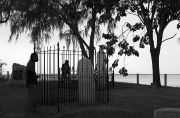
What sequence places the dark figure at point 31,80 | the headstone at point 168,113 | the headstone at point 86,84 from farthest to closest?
the headstone at point 86,84 < the dark figure at point 31,80 < the headstone at point 168,113

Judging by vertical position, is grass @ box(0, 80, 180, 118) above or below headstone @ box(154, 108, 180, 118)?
below

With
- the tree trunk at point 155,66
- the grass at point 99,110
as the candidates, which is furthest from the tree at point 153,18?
the grass at point 99,110

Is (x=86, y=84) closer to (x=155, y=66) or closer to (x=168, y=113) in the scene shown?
(x=168, y=113)

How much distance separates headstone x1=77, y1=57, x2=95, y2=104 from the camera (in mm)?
12438

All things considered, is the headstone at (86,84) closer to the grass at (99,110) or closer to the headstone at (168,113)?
the grass at (99,110)

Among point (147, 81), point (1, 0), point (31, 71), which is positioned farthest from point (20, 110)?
point (147, 81)

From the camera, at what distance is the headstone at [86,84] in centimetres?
1244

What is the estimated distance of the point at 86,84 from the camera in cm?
1245

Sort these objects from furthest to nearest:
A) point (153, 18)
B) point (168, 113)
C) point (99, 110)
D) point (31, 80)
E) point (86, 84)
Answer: point (153, 18), point (86, 84), point (99, 110), point (31, 80), point (168, 113)

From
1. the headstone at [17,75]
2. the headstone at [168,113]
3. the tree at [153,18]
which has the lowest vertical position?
the headstone at [168,113]

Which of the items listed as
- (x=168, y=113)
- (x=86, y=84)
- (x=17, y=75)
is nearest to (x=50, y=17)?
(x=17, y=75)

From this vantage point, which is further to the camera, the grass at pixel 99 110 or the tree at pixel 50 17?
the tree at pixel 50 17

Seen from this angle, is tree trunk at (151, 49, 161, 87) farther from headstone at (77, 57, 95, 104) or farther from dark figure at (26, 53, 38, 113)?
dark figure at (26, 53, 38, 113)

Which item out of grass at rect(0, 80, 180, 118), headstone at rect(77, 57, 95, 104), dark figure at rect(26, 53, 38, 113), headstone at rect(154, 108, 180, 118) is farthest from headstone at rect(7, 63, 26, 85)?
headstone at rect(154, 108, 180, 118)
